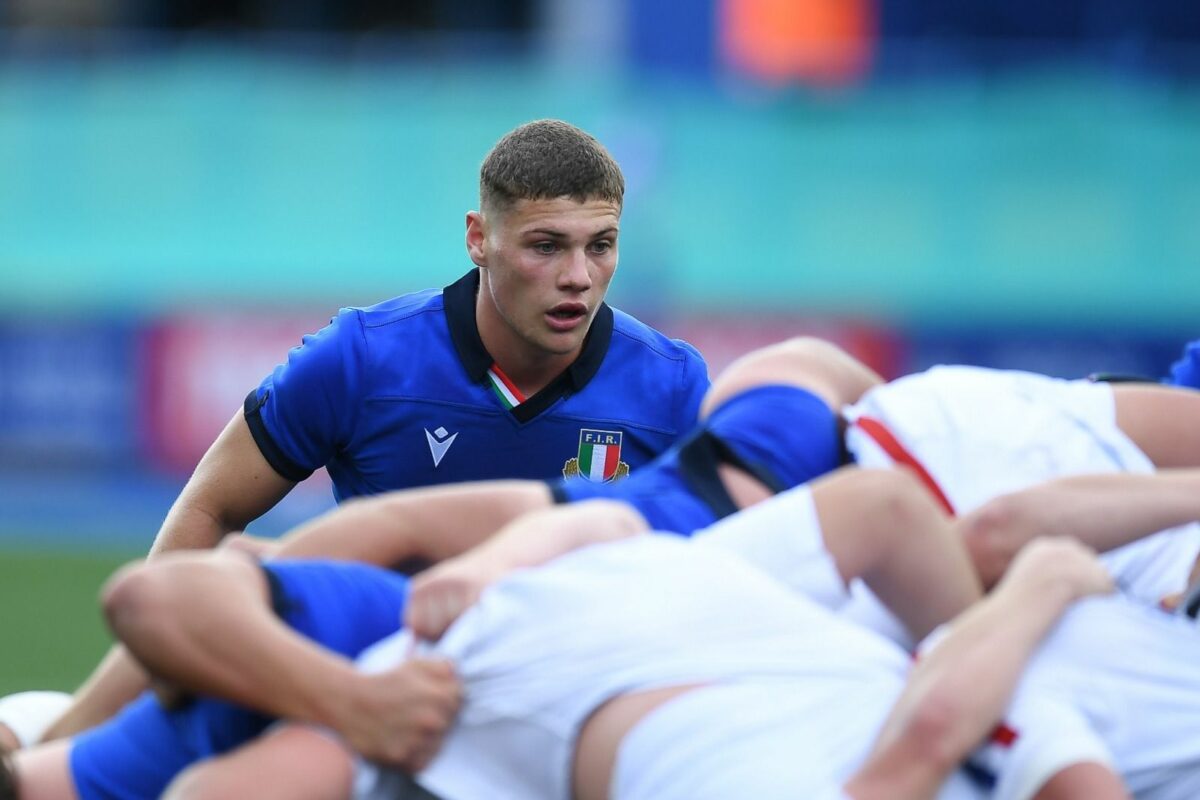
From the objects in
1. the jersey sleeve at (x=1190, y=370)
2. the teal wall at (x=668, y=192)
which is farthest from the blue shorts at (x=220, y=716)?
the teal wall at (x=668, y=192)

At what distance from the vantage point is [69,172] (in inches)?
496

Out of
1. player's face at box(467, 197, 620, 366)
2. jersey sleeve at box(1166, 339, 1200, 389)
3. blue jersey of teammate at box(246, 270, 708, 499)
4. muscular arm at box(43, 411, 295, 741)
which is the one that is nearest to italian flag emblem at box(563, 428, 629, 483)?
blue jersey of teammate at box(246, 270, 708, 499)

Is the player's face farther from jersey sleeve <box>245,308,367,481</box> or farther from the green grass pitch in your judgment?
the green grass pitch

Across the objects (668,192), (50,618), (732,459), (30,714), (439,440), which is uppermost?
(732,459)

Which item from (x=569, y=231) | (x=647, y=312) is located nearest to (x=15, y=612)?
(x=647, y=312)

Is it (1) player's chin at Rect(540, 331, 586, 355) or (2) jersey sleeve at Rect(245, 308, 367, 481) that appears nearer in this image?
(1) player's chin at Rect(540, 331, 586, 355)

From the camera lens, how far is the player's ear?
4.39 metres

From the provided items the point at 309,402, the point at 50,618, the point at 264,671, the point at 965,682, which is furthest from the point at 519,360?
the point at 50,618

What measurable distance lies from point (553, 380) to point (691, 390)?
33cm

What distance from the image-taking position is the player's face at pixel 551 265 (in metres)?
4.14

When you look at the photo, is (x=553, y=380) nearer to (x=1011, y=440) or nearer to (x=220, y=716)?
(x=1011, y=440)

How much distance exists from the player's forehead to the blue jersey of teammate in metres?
0.36

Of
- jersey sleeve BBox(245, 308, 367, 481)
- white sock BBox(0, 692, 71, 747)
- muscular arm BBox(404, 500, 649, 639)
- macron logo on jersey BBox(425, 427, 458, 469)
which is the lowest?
white sock BBox(0, 692, 71, 747)

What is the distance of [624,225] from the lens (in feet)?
40.7
